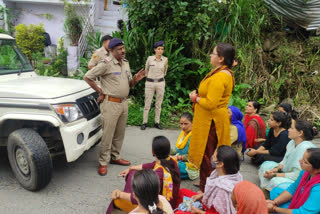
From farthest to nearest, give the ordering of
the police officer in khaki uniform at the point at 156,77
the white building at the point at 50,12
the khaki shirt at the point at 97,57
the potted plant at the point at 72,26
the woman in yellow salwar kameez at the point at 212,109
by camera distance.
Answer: the white building at the point at 50,12 → the potted plant at the point at 72,26 → the police officer in khaki uniform at the point at 156,77 → the khaki shirt at the point at 97,57 → the woman in yellow salwar kameez at the point at 212,109

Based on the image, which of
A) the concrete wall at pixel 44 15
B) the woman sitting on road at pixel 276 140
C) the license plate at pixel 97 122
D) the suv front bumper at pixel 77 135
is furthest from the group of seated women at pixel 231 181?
the concrete wall at pixel 44 15

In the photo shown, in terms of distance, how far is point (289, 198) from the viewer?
2.73 m

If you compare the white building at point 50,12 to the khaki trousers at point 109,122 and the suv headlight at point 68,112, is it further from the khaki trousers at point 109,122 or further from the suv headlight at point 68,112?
the suv headlight at point 68,112

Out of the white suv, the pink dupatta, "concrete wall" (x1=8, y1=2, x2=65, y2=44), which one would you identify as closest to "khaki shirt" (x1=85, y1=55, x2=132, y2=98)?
the white suv

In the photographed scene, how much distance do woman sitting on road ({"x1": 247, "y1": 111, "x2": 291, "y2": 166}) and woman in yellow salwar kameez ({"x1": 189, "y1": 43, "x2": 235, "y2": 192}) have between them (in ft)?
4.11

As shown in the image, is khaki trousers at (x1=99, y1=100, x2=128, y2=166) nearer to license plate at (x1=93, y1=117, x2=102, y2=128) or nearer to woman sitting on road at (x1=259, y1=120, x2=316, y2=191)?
license plate at (x1=93, y1=117, x2=102, y2=128)

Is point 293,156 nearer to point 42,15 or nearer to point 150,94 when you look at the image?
point 150,94

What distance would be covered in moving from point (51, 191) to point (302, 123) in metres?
A: 3.22

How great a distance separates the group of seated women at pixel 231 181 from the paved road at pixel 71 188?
0.56m

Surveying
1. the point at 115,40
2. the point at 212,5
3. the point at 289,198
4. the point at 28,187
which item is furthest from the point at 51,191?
the point at 212,5

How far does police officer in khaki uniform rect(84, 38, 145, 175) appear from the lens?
→ 3559 millimetres

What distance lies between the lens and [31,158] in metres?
3.05

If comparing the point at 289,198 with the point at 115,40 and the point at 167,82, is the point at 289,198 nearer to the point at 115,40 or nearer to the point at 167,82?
the point at 115,40

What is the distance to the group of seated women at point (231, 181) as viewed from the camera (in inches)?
76.3
